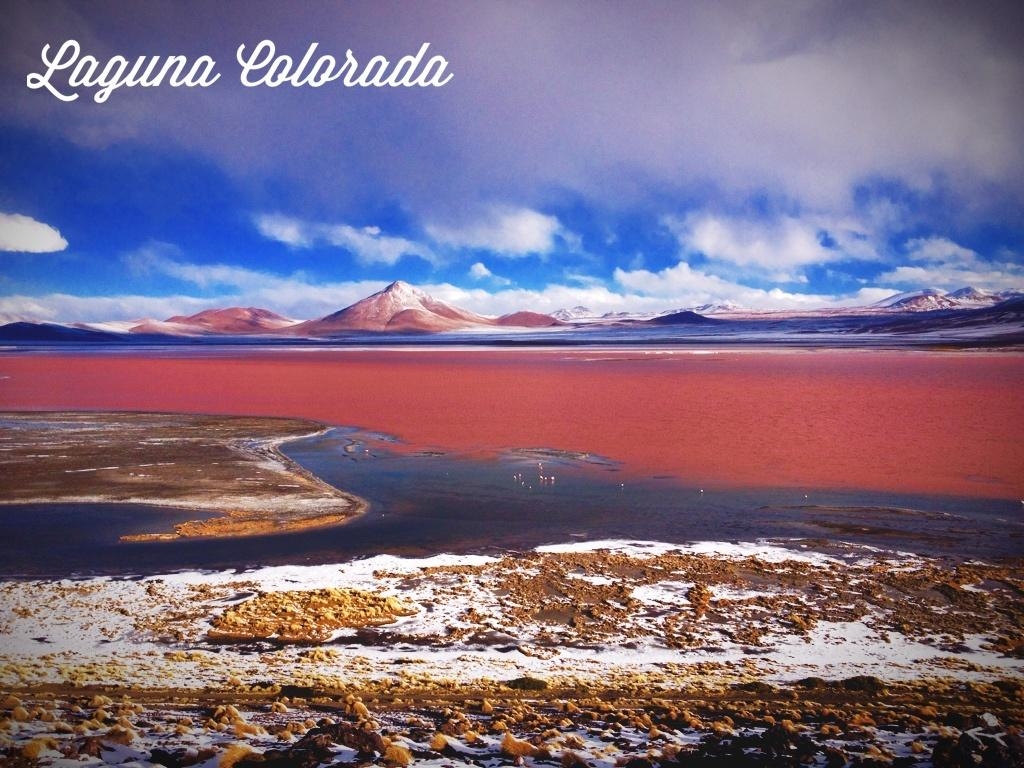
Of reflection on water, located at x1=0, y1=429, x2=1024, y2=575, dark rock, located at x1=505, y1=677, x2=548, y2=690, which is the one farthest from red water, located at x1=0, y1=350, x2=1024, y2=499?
dark rock, located at x1=505, y1=677, x2=548, y2=690

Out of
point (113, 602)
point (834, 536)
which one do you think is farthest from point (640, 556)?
point (113, 602)

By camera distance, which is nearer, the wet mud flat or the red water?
the wet mud flat

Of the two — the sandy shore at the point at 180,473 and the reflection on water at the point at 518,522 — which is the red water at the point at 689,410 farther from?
the sandy shore at the point at 180,473

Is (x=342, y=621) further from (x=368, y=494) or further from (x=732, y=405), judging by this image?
(x=732, y=405)

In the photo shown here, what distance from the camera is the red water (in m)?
15.4

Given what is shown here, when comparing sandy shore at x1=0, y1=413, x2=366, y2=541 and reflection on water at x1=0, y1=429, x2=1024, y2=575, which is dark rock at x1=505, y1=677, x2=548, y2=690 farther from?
sandy shore at x1=0, y1=413, x2=366, y2=541

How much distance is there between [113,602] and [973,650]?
895 cm

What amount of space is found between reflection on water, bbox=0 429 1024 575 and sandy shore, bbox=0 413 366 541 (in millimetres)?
549

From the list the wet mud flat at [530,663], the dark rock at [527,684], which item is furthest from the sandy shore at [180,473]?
the dark rock at [527,684]

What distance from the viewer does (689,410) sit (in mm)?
25172

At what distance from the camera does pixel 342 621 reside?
23.5ft

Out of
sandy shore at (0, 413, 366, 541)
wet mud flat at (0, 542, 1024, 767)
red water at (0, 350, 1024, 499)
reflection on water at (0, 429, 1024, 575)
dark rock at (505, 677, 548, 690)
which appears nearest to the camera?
wet mud flat at (0, 542, 1024, 767)

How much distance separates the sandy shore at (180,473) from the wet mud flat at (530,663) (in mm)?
2759

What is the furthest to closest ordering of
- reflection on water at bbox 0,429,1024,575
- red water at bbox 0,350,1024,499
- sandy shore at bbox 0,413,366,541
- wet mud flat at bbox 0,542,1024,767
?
red water at bbox 0,350,1024,499
sandy shore at bbox 0,413,366,541
reflection on water at bbox 0,429,1024,575
wet mud flat at bbox 0,542,1024,767
